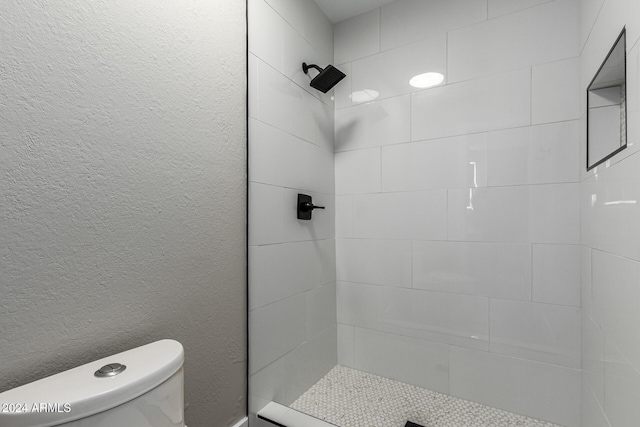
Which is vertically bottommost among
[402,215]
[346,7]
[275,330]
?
[275,330]

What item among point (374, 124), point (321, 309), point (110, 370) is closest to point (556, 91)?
point (374, 124)

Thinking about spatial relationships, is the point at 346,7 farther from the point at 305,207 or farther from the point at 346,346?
the point at 346,346

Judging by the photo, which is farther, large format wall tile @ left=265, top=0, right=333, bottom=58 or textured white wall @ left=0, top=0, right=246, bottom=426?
large format wall tile @ left=265, top=0, right=333, bottom=58

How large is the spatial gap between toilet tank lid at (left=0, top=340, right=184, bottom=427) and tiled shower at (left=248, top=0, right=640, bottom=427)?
546mm

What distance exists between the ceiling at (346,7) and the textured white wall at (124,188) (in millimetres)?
631

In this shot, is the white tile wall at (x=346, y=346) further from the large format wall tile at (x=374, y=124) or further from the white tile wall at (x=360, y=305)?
the large format wall tile at (x=374, y=124)

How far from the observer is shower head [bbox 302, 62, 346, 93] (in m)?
1.52

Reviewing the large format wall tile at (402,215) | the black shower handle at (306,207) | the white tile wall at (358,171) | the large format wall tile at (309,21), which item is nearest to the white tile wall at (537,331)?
the large format wall tile at (402,215)

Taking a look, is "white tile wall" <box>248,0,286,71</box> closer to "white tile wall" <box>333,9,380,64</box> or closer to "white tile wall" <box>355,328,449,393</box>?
"white tile wall" <box>333,9,380,64</box>

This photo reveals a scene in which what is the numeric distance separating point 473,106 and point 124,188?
56.2 inches

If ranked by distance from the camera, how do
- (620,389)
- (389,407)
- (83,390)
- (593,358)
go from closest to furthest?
(83,390), (620,389), (593,358), (389,407)

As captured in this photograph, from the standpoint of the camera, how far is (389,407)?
1.41 metres

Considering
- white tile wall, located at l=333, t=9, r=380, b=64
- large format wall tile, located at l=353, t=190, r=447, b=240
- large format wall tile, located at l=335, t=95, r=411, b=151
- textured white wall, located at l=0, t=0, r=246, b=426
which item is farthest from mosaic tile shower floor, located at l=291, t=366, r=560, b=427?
white tile wall, located at l=333, t=9, r=380, b=64

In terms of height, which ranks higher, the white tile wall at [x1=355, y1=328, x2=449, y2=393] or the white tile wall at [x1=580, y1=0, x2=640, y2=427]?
the white tile wall at [x1=580, y1=0, x2=640, y2=427]
